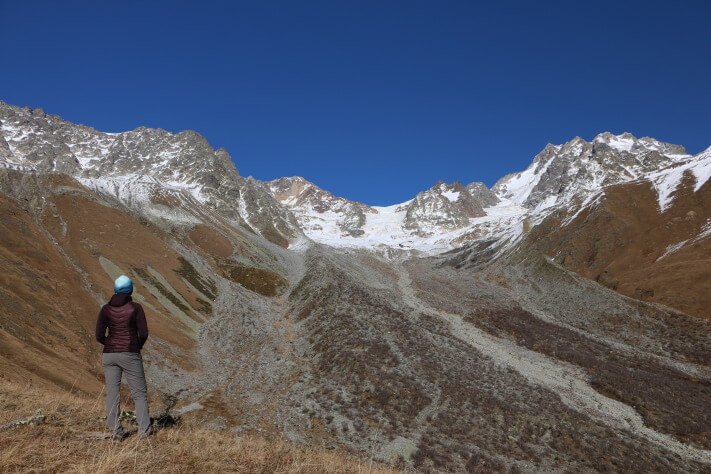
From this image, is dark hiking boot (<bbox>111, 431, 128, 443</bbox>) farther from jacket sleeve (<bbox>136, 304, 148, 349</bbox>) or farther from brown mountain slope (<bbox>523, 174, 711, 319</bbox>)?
brown mountain slope (<bbox>523, 174, 711, 319</bbox>)

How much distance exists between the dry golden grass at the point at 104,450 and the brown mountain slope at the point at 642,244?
5945 centimetres

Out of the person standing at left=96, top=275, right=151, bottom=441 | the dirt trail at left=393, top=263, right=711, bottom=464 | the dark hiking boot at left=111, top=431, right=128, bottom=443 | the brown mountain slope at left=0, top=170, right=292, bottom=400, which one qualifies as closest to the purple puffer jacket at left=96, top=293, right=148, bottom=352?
the person standing at left=96, top=275, right=151, bottom=441

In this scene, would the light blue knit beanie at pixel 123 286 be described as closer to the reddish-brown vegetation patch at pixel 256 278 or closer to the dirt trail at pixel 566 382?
the dirt trail at pixel 566 382

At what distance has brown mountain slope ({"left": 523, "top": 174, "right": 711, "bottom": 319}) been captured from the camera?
2126 inches

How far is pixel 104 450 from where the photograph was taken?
7.17 m

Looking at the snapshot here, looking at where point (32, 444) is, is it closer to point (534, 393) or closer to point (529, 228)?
point (534, 393)

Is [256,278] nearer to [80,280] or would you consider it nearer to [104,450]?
[80,280]

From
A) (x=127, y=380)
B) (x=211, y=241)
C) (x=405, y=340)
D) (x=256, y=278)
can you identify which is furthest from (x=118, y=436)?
(x=211, y=241)

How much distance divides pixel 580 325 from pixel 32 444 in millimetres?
60478

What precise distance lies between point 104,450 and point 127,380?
1842mm

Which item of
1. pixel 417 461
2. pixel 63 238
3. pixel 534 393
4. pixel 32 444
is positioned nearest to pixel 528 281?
pixel 534 393

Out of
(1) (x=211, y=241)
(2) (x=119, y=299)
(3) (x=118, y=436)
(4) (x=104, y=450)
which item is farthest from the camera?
(1) (x=211, y=241)

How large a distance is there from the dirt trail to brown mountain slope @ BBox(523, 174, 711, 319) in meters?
25.3

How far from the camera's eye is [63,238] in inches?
1693
